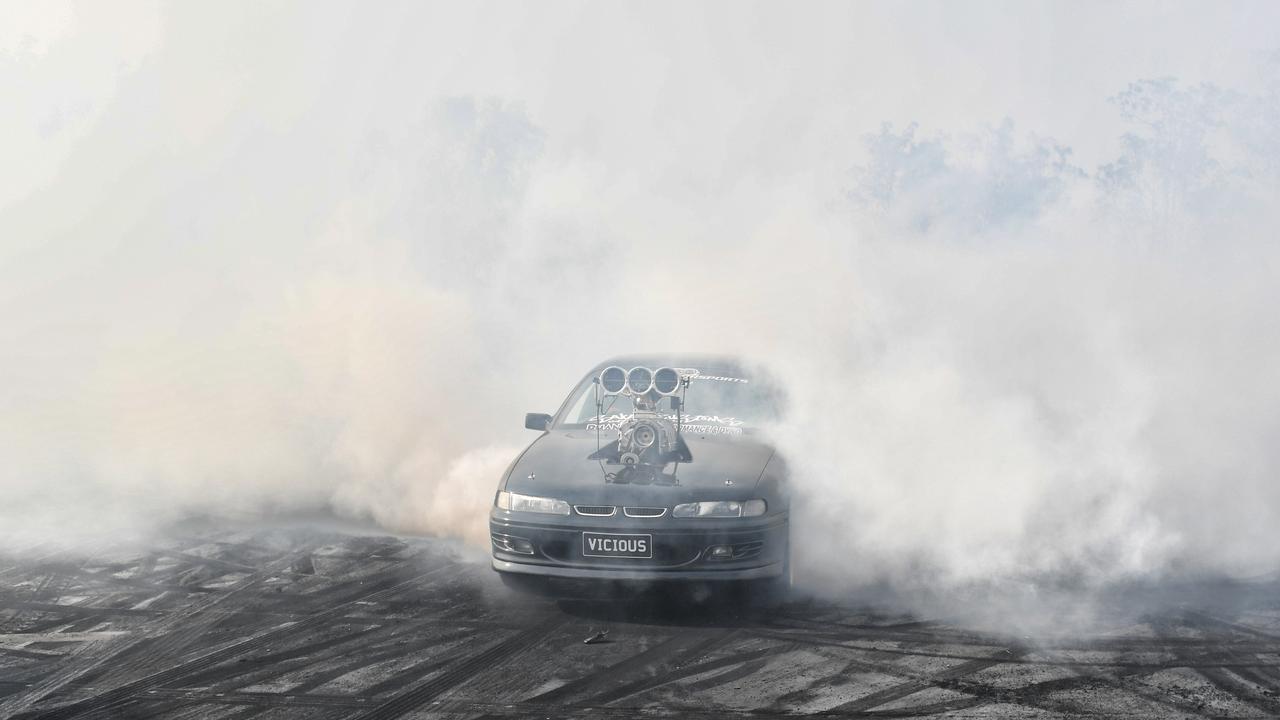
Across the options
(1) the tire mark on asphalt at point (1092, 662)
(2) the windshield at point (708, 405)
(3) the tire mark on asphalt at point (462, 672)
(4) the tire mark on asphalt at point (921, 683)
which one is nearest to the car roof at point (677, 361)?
(2) the windshield at point (708, 405)

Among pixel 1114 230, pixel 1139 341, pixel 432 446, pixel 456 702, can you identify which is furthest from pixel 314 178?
pixel 456 702

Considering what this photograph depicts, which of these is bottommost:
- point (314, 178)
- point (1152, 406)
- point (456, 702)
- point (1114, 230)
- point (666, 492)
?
point (456, 702)

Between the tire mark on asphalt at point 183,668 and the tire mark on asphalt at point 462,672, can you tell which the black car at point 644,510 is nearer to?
the tire mark on asphalt at point 462,672

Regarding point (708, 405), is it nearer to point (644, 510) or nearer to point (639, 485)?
point (639, 485)

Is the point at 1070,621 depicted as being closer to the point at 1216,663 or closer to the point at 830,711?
the point at 1216,663

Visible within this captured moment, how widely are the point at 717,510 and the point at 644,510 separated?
16.3 inches

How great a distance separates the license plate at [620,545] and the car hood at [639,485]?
0.21 metres

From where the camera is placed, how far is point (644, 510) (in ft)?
21.7

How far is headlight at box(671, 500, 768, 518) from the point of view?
6.61 m

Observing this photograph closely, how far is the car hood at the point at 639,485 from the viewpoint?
22.0 ft

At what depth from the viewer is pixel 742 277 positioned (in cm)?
1152

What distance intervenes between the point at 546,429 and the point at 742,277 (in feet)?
12.8

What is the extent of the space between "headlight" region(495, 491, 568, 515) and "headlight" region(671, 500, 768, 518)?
2.17ft

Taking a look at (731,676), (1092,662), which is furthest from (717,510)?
(1092,662)
